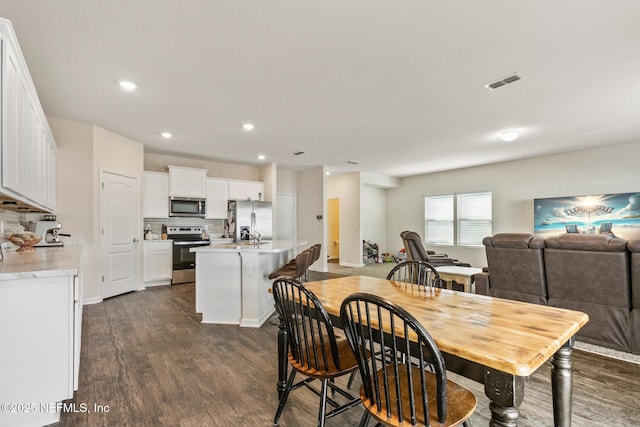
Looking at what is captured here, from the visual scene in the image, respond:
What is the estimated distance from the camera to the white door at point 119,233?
184 inches

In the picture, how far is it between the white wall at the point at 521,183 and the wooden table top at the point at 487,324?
6.13 metres

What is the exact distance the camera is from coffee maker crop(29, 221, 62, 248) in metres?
3.86

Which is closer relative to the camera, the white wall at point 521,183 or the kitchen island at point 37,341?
the kitchen island at point 37,341

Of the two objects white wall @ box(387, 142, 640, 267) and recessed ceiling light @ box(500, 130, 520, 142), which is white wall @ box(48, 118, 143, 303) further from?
white wall @ box(387, 142, 640, 267)

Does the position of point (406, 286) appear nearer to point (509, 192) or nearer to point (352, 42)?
point (352, 42)

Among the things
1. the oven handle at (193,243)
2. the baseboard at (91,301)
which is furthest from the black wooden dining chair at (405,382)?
the oven handle at (193,243)

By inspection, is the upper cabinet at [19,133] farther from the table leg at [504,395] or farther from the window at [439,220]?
the window at [439,220]

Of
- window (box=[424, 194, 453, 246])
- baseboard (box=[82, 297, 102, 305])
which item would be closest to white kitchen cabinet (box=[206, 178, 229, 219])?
baseboard (box=[82, 297, 102, 305])

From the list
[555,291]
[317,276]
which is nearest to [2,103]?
[555,291]

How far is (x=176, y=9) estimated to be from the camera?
2.03 metres

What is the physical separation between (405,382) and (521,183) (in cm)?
712

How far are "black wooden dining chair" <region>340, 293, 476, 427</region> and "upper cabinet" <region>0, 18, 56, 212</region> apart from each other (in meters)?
2.40

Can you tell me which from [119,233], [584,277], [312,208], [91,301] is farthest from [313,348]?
[312,208]

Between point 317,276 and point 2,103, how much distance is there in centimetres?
569
